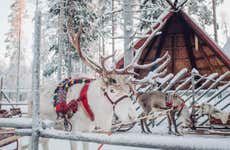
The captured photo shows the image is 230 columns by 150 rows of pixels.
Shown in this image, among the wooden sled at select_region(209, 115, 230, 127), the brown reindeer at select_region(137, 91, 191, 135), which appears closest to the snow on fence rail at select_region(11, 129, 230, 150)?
the brown reindeer at select_region(137, 91, 191, 135)

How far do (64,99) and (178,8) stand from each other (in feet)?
29.1

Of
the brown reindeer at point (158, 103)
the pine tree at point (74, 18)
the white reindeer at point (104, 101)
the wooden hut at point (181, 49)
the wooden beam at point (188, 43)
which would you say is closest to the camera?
the white reindeer at point (104, 101)

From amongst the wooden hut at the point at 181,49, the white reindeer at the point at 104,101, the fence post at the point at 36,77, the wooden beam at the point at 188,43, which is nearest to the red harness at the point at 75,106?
the white reindeer at the point at 104,101

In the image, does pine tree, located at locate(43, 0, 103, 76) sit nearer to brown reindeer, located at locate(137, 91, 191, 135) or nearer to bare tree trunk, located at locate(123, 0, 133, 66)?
bare tree trunk, located at locate(123, 0, 133, 66)

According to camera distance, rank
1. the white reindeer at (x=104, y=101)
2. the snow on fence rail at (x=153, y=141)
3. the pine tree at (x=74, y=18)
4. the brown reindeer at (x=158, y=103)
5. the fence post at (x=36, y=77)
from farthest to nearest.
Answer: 1. the pine tree at (x=74, y=18)
2. the brown reindeer at (x=158, y=103)
3. the white reindeer at (x=104, y=101)
4. the fence post at (x=36, y=77)
5. the snow on fence rail at (x=153, y=141)

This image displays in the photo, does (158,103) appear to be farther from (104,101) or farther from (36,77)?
(36,77)

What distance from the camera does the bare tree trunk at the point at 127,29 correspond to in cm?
1095

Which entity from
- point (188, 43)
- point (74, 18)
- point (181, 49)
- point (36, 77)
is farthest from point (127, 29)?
point (74, 18)

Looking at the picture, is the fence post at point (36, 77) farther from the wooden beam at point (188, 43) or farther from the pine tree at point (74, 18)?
the pine tree at point (74, 18)

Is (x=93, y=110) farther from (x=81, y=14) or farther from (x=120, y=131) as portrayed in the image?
(x=81, y=14)

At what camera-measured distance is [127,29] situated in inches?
433

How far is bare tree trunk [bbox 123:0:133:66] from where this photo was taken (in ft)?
35.9

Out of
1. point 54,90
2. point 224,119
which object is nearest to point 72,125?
point 54,90

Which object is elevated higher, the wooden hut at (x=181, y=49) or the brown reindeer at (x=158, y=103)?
the wooden hut at (x=181, y=49)
